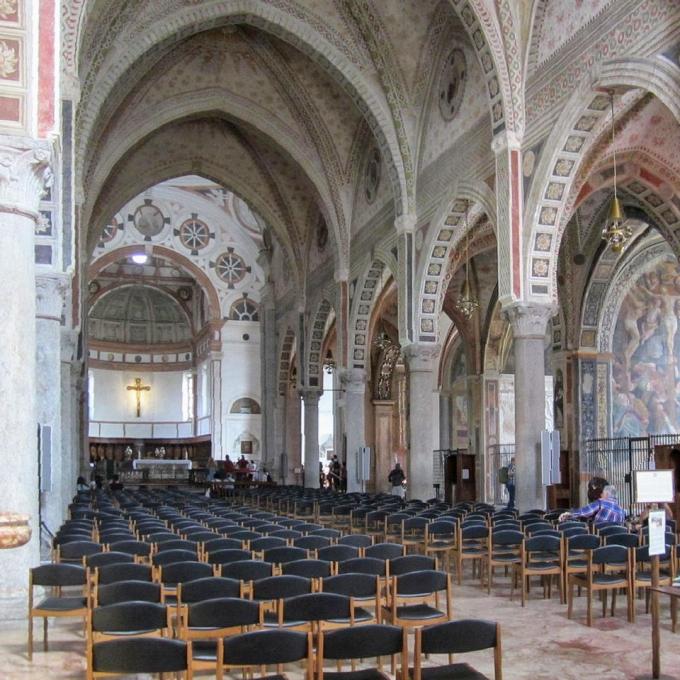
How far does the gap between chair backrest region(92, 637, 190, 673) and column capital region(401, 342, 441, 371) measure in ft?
61.3

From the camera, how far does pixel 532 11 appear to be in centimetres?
1794

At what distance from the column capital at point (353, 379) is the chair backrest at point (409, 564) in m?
21.1

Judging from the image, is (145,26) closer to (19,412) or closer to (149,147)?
(149,147)

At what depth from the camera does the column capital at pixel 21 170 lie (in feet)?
28.6

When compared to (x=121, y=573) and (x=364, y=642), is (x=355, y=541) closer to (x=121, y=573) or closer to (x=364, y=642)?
(x=121, y=573)

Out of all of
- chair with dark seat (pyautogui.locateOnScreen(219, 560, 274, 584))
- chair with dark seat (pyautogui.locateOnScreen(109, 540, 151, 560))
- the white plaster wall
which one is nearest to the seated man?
chair with dark seat (pyautogui.locateOnScreen(109, 540, 151, 560))

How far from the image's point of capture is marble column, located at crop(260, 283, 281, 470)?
4000 cm

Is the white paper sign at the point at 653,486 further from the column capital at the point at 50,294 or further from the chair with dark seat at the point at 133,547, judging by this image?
the column capital at the point at 50,294

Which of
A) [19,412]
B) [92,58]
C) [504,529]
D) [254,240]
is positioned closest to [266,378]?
[254,240]

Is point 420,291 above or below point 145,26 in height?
below

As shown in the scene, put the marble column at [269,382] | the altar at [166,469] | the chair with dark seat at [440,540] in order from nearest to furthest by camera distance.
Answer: the chair with dark seat at [440,540]
the marble column at [269,382]
the altar at [166,469]

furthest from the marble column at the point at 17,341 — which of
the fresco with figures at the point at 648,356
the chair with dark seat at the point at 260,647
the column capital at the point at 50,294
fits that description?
the fresco with figures at the point at 648,356

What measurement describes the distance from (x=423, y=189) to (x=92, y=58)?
28.5 feet

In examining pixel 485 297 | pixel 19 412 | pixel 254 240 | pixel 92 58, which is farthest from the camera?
pixel 254 240
